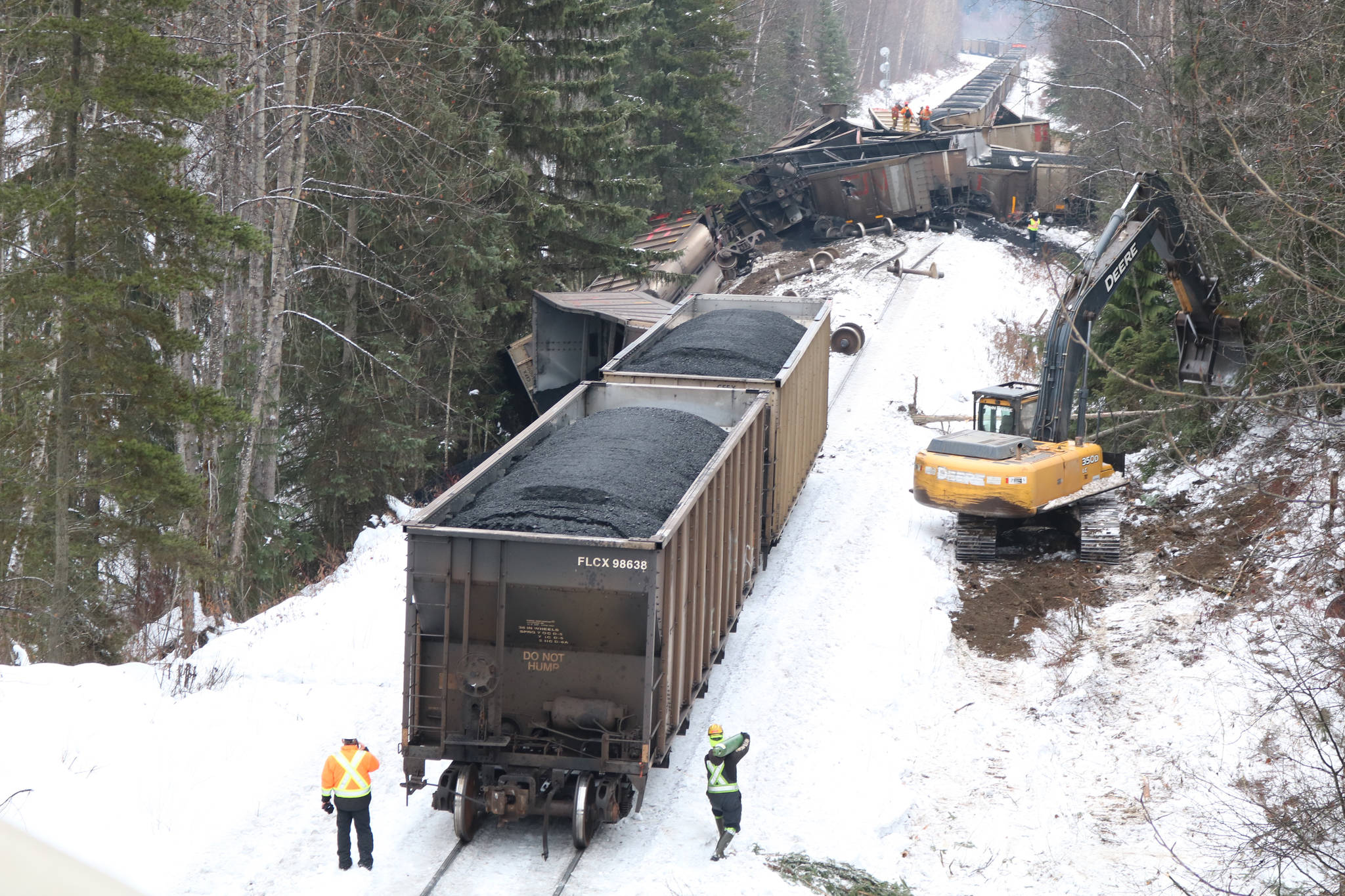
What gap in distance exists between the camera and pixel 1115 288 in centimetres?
1738

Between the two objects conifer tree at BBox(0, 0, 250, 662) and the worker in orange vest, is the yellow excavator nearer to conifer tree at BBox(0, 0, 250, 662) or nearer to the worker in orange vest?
the worker in orange vest

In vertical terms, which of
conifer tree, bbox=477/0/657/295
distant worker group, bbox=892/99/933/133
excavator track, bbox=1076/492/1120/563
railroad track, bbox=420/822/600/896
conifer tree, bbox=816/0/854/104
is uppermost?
conifer tree, bbox=816/0/854/104

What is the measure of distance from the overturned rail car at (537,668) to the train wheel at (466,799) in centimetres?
1

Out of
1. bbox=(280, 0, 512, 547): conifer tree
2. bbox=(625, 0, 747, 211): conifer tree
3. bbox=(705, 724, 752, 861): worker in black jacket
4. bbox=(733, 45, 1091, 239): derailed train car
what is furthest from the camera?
bbox=(733, 45, 1091, 239): derailed train car

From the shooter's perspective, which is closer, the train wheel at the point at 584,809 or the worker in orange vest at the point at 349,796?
the worker in orange vest at the point at 349,796

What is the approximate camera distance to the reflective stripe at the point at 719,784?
942 cm

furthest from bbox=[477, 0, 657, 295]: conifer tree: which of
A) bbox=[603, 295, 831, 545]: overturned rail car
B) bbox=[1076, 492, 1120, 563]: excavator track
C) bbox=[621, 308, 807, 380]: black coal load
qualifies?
bbox=[1076, 492, 1120, 563]: excavator track

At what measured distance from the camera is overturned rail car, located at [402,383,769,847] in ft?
30.1

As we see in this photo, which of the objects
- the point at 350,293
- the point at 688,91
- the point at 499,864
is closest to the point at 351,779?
the point at 499,864

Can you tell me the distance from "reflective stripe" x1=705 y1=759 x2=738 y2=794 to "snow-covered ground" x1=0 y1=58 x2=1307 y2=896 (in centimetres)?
55

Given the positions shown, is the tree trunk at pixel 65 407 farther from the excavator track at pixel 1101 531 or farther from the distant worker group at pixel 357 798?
the excavator track at pixel 1101 531

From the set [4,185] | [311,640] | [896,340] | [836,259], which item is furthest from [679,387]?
[836,259]

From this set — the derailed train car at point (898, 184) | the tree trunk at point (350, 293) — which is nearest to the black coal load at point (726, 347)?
the tree trunk at point (350, 293)

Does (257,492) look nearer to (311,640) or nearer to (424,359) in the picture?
(424,359)
